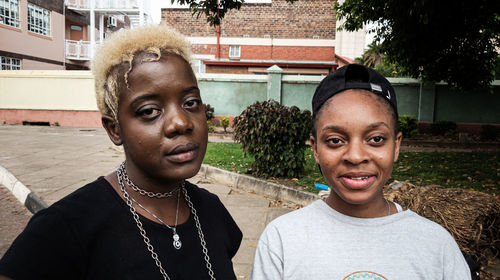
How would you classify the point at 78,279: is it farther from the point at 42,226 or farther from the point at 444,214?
the point at 444,214

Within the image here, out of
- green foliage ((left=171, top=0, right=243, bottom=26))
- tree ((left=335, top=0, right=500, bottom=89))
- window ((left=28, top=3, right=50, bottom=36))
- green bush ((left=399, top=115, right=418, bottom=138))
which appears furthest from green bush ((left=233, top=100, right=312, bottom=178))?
window ((left=28, top=3, right=50, bottom=36))

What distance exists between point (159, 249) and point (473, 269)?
52.9 inches

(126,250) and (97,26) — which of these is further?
(97,26)

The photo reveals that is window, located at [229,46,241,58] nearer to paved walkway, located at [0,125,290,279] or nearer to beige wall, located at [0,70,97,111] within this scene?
beige wall, located at [0,70,97,111]

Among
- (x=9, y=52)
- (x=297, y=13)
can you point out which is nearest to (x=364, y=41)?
(x=297, y=13)

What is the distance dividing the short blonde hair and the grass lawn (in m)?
4.69

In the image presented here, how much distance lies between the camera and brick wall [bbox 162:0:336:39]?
83.0 feet

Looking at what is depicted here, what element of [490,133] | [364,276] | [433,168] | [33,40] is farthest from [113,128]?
[33,40]

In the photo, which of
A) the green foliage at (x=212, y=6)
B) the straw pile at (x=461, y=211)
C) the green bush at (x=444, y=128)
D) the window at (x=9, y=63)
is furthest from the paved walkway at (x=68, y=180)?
the window at (x=9, y=63)

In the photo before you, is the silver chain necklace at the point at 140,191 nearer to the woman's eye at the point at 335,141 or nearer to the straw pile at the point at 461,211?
the woman's eye at the point at 335,141

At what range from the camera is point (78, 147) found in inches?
419

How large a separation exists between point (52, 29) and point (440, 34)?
2352cm

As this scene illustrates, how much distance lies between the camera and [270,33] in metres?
26.0

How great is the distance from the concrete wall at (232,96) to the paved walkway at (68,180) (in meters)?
5.63
